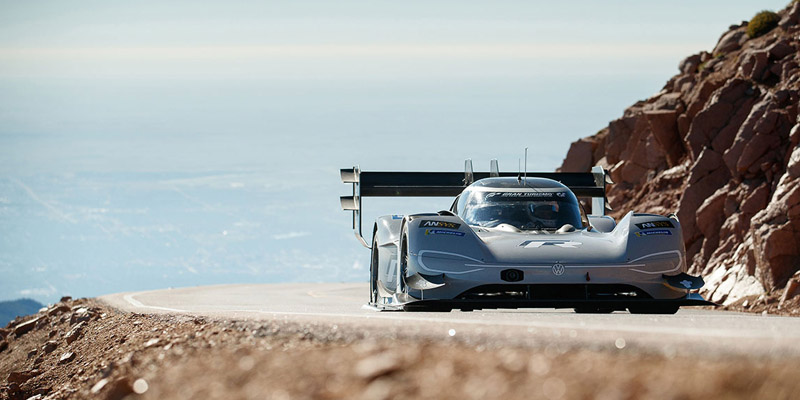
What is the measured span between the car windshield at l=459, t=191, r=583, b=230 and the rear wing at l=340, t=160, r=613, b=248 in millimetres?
2975

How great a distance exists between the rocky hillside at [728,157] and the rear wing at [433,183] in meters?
6.89

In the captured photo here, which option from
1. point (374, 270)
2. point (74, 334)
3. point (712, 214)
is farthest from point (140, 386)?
point (712, 214)

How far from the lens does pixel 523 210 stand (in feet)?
45.0

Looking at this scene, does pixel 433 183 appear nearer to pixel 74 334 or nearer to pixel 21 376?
pixel 74 334

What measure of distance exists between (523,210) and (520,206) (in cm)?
7

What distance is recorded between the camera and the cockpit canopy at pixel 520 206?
13578 millimetres

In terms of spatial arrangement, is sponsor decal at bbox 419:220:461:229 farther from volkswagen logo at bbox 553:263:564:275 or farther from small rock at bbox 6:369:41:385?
small rock at bbox 6:369:41:385

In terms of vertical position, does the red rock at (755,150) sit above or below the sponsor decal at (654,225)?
below

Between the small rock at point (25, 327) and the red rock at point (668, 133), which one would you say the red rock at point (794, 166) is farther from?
the small rock at point (25, 327)

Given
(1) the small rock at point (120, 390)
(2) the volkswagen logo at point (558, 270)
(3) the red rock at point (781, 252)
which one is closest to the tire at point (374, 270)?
(2) the volkswagen logo at point (558, 270)

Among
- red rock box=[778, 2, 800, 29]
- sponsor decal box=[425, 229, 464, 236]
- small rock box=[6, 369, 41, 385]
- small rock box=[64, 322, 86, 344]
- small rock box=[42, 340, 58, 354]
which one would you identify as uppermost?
red rock box=[778, 2, 800, 29]

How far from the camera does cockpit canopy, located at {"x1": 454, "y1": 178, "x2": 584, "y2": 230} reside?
13578 millimetres

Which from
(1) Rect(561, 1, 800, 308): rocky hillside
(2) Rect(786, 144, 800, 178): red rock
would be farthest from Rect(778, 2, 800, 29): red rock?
(2) Rect(786, 144, 800, 178): red rock

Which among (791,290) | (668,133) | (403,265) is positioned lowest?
(791,290)
